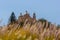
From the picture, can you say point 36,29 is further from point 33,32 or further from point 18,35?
point 18,35

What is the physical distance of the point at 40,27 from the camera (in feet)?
24.5

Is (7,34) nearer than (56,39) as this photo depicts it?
Yes

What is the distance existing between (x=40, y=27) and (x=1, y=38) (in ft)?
3.93

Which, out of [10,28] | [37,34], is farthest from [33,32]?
[10,28]

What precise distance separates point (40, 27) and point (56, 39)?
524 millimetres

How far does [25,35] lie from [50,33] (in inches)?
41.8

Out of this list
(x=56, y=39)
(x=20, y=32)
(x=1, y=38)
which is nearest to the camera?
(x=1, y=38)

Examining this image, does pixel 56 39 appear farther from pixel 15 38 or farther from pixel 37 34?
pixel 15 38

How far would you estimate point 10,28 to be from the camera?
7.54 metres

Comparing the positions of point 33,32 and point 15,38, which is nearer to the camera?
point 15,38

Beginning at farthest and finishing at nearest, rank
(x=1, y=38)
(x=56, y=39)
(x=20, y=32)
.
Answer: (x=56, y=39)
(x=20, y=32)
(x=1, y=38)

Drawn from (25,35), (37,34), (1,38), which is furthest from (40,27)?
(1,38)

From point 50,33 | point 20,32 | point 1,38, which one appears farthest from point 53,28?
point 1,38

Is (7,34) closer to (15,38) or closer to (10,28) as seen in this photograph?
(15,38)
